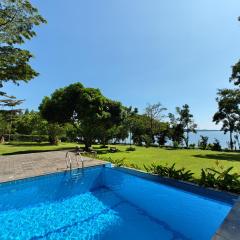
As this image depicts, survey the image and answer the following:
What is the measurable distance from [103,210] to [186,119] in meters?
28.6

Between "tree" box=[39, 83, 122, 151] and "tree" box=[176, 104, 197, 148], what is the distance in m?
15.7

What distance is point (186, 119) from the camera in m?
32.7

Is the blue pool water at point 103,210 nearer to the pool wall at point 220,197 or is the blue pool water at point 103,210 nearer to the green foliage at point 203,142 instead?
the pool wall at point 220,197

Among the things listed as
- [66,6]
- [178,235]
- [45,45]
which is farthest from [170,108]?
[178,235]

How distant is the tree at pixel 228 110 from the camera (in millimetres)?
21508

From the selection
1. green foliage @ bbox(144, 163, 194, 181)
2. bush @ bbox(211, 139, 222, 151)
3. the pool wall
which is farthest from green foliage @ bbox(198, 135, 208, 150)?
green foliage @ bbox(144, 163, 194, 181)

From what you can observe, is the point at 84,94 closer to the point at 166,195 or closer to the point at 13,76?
the point at 13,76

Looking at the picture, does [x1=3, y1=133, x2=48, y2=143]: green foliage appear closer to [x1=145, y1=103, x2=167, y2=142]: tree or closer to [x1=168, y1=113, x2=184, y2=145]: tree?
[x1=145, y1=103, x2=167, y2=142]: tree

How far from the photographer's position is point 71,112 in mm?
20719

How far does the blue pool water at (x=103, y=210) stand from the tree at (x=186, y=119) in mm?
25009

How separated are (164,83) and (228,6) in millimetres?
14135

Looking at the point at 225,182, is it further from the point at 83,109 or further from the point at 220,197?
the point at 83,109

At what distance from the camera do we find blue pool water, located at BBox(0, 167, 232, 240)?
5195 mm

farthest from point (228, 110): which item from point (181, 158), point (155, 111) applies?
point (155, 111)
